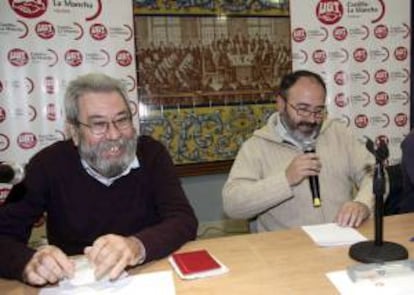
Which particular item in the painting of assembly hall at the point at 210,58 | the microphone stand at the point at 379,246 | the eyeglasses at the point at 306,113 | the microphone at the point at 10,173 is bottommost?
the microphone stand at the point at 379,246

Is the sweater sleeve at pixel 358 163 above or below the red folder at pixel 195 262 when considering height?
above

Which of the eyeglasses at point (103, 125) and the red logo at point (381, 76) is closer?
the eyeglasses at point (103, 125)

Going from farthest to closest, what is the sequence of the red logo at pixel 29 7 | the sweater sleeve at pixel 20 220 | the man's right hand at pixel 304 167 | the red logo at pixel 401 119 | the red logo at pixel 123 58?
the red logo at pixel 401 119 < the red logo at pixel 123 58 < the red logo at pixel 29 7 < the man's right hand at pixel 304 167 < the sweater sleeve at pixel 20 220

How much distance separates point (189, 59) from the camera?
3.45 m

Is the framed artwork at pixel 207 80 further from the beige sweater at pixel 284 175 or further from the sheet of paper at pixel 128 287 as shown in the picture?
the sheet of paper at pixel 128 287

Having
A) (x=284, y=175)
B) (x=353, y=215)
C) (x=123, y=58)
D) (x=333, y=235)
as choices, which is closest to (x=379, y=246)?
(x=333, y=235)

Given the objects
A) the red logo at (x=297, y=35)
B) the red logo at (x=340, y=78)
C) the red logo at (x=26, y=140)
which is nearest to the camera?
the red logo at (x=26, y=140)

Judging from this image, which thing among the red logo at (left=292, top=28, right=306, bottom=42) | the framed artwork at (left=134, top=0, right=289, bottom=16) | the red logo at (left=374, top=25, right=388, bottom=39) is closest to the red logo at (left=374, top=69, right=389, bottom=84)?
the red logo at (left=374, top=25, right=388, bottom=39)

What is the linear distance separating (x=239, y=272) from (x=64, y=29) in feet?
7.72

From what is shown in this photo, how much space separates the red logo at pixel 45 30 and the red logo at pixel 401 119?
8.98 ft

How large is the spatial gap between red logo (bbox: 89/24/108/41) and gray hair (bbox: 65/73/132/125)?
4.66ft

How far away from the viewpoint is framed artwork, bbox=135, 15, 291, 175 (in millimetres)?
3402

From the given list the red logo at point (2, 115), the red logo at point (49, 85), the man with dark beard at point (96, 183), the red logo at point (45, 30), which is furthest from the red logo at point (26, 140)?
the man with dark beard at point (96, 183)

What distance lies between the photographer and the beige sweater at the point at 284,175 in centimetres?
218
